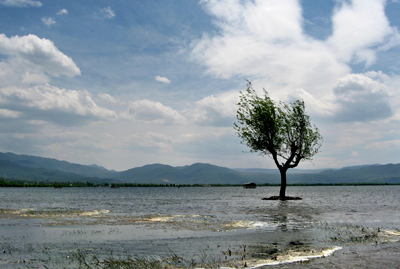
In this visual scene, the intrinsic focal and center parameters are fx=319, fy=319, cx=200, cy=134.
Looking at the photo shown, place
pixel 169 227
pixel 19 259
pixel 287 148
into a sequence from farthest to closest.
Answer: pixel 287 148 → pixel 169 227 → pixel 19 259

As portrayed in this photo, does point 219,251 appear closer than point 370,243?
Yes

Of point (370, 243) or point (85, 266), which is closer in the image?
point (85, 266)

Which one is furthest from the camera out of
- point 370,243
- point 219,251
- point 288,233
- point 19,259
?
point 288,233

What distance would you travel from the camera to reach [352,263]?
1350cm

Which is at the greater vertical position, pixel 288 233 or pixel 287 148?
pixel 287 148

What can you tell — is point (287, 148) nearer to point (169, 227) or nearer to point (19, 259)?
point (169, 227)

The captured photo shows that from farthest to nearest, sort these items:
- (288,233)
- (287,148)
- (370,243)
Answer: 1. (287,148)
2. (288,233)
3. (370,243)

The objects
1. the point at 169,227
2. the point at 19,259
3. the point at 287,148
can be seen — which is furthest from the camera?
the point at 287,148

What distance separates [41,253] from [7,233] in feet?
30.5

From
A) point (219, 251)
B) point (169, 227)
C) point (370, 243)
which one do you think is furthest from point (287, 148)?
point (219, 251)

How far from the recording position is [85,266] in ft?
45.3

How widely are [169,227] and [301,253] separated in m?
13.8

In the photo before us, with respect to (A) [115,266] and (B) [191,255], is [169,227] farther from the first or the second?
(A) [115,266]

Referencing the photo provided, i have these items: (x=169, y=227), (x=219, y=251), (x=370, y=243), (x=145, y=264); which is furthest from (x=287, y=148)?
(x=145, y=264)
